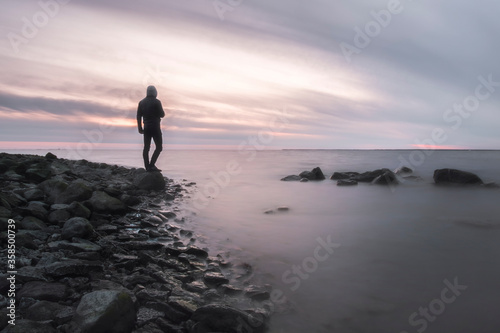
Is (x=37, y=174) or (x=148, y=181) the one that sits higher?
(x=37, y=174)

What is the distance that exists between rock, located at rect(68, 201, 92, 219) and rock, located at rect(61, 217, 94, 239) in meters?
1.04

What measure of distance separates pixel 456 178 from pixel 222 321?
17840 mm

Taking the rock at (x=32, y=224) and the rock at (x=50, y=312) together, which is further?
the rock at (x=32, y=224)

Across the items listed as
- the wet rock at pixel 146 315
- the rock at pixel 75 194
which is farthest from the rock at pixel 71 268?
the rock at pixel 75 194

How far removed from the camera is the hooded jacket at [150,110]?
1129cm

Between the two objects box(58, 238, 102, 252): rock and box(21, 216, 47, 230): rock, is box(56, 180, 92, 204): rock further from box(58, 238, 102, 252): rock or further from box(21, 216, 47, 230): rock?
box(58, 238, 102, 252): rock

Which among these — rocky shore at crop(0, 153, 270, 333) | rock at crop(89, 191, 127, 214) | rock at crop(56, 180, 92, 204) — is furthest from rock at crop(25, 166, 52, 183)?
rock at crop(89, 191, 127, 214)

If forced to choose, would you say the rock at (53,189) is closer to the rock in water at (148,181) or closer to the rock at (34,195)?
the rock at (34,195)

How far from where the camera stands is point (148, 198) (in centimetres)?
1017

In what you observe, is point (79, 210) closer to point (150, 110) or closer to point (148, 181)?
point (148, 181)

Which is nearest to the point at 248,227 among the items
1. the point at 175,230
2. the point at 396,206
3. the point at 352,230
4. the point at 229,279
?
the point at 175,230

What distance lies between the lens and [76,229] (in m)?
4.87

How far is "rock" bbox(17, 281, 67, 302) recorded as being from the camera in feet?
9.83

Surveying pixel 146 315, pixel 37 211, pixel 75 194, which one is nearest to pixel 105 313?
pixel 146 315
